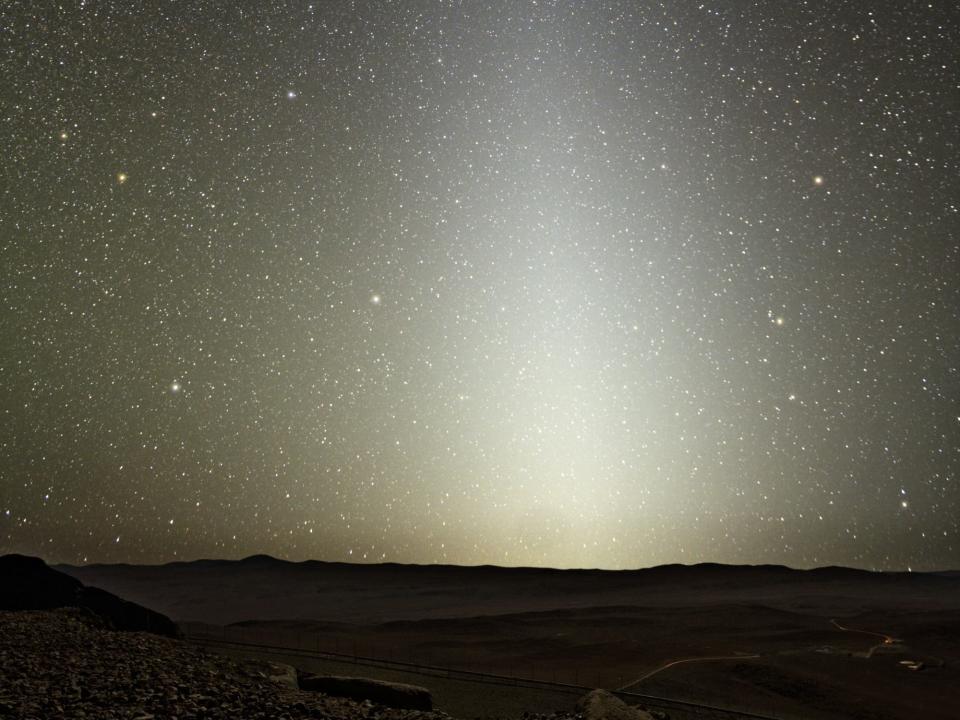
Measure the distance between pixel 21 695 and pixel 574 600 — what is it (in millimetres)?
151631

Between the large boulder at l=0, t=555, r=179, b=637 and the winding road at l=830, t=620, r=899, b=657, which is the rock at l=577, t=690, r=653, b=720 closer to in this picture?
the large boulder at l=0, t=555, r=179, b=637

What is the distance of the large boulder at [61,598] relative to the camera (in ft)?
86.9

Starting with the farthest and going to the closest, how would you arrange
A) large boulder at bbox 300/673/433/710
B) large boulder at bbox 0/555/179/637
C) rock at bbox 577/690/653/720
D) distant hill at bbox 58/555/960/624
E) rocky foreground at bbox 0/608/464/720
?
distant hill at bbox 58/555/960/624 < large boulder at bbox 0/555/179/637 < large boulder at bbox 300/673/433/710 < rock at bbox 577/690/653/720 < rocky foreground at bbox 0/608/464/720

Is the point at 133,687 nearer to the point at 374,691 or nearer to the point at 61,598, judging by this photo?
the point at 374,691

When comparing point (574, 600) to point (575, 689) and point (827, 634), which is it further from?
point (575, 689)

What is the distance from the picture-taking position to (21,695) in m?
10.6

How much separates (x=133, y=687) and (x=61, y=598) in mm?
18551

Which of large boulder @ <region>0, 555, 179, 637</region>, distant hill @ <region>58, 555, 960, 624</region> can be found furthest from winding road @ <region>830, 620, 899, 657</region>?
distant hill @ <region>58, 555, 960, 624</region>

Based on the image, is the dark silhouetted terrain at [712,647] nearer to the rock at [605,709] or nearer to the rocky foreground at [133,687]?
the rock at [605,709]

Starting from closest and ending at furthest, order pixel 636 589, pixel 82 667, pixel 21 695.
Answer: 1. pixel 21 695
2. pixel 82 667
3. pixel 636 589

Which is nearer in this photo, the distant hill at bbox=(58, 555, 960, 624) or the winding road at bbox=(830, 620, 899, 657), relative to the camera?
the winding road at bbox=(830, 620, 899, 657)

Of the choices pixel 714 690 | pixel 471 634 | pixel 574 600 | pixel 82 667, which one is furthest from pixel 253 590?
pixel 82 667

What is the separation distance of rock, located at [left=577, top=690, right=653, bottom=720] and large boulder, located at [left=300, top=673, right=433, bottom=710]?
3.56 m

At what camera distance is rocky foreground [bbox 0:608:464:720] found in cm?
1044
